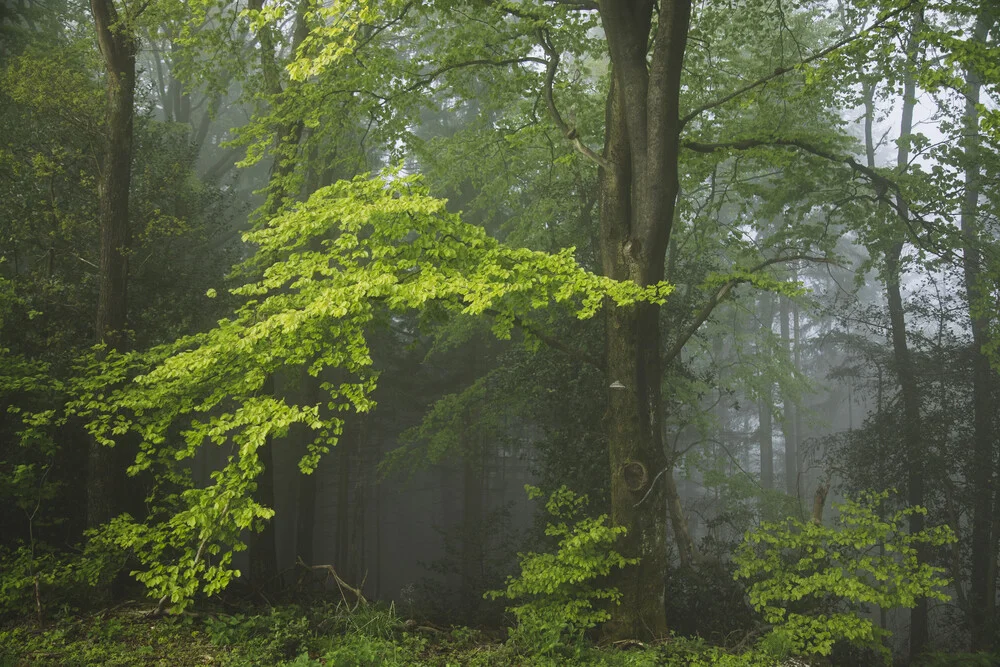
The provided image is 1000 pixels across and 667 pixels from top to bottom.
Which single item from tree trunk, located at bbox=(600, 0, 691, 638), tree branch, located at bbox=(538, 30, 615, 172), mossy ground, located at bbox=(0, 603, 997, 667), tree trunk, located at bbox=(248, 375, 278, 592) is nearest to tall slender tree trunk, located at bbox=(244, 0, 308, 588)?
tree trunk, located at bbox=(248, 375, 278, 592)

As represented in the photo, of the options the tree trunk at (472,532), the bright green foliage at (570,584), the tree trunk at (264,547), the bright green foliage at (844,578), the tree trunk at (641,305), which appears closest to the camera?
the bright green foliage at (570,584)

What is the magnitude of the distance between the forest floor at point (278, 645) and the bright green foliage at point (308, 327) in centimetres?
68

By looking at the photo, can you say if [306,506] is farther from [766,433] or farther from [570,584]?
[766,433]

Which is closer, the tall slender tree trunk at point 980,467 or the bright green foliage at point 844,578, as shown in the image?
the bright green foliage at point 844,578

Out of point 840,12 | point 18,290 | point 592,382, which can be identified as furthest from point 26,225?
point 840,12

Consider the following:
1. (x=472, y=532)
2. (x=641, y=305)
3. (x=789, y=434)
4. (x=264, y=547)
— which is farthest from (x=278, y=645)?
(x=789, y=434)

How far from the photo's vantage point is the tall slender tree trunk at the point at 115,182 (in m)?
8.41

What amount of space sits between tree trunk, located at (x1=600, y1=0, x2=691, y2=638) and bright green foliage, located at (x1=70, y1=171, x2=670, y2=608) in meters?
1.42

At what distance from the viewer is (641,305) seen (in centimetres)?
734

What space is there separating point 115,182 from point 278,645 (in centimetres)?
598

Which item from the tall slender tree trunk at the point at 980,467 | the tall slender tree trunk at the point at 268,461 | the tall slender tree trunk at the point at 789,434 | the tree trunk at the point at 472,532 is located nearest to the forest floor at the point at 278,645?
the tall slender tree trunk at the point at 268,461

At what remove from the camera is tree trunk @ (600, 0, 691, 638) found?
7.12m

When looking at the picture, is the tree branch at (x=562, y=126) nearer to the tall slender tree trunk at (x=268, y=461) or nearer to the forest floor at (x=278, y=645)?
the tall slender tree trunk at (x=268, y=461)

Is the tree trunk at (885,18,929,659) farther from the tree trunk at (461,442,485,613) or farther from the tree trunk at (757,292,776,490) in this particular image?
the tree trunk at (757,292,776,490)
